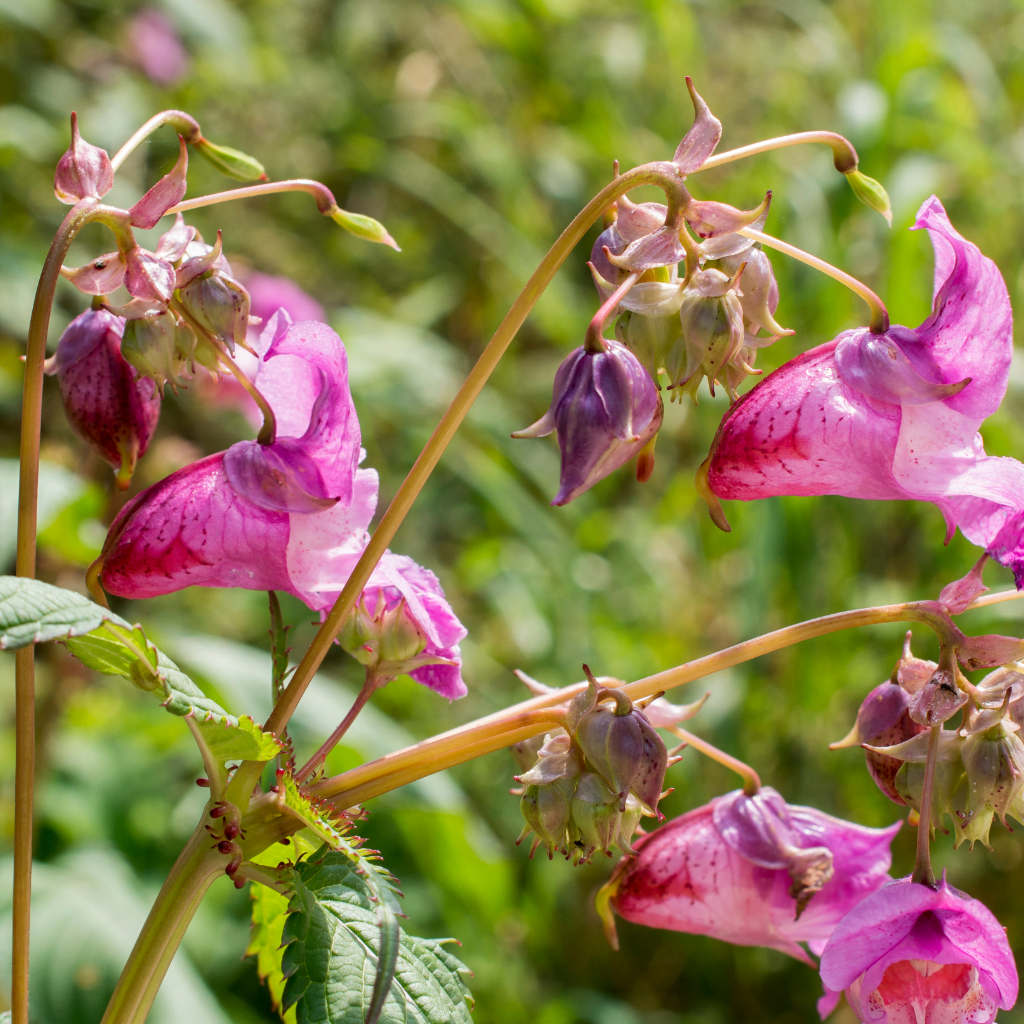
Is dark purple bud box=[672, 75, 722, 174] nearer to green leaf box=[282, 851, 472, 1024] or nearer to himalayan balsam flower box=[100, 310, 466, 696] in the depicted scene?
himalayan balsam flower box=[100, 310, 466, 696]

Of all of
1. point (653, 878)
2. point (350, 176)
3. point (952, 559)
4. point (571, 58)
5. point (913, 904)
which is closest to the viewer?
point (913, 904)

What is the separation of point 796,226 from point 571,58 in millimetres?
1419

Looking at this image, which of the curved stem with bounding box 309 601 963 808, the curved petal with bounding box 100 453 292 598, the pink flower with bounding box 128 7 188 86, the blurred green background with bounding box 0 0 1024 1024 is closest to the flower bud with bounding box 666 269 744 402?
the curved stem with bounding box 309 601 963 808

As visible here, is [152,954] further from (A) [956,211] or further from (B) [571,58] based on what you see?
(B) [571,58]

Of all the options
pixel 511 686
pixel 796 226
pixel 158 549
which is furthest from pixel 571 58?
pixel 158 549

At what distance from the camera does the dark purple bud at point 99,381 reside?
0.59m

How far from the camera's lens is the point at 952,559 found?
1.85m

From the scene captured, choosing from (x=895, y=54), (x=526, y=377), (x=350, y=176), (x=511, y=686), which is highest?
(x=895, y=54)

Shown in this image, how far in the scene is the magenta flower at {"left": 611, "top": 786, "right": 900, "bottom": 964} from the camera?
596 millimetres

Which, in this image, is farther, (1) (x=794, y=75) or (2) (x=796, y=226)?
Result: (1) (x=794, y=75)

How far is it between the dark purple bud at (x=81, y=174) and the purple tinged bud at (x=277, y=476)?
0.47 ft

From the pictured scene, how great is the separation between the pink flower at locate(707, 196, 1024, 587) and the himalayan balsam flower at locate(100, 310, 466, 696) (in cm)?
19

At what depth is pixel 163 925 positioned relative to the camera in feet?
1.64

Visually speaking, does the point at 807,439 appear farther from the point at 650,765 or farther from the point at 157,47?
the point at 157,47
